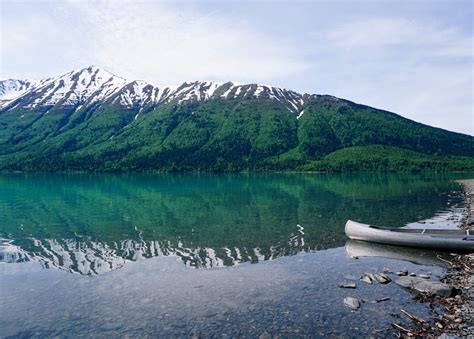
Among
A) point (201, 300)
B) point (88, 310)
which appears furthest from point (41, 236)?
point (201, 300)

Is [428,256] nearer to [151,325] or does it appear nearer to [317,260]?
[317,260]

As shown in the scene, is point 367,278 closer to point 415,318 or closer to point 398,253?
point 415,318

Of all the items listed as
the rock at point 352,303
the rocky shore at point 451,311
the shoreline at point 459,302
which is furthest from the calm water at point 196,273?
the shoreline at point 459,302

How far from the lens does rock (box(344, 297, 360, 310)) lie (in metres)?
21.1

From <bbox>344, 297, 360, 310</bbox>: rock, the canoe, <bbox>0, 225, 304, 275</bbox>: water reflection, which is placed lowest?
<bbox>0, 225, 304, 275</bbox>: water reflection

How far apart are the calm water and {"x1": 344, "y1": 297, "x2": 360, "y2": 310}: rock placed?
43cm

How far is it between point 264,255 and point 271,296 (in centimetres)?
1047

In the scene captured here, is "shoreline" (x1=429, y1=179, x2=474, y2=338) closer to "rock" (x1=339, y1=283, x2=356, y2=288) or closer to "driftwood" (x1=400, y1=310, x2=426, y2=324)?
"driftwood" (x1=400, y1=310, x2=426, y2=324)

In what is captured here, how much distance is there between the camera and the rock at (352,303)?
21087 mm

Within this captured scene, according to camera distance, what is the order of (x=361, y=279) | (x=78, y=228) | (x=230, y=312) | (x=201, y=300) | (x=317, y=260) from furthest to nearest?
(x=78, y=228) < (x=317, y=260) < (x=361, y=279) < (x=201, y=300) < (x=230, y=312)

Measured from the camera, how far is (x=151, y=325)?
19.4 meters

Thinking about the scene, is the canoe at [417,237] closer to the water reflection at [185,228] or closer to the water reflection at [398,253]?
the water reflection at [398,253]

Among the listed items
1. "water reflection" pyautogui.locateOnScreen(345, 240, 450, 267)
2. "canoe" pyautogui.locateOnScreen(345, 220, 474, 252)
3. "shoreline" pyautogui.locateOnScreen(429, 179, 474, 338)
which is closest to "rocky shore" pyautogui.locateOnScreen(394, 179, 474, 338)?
"shoreline" pyautogui.locateOnScreen(429, 179, 474, 338)

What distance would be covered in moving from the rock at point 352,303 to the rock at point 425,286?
4.51m
